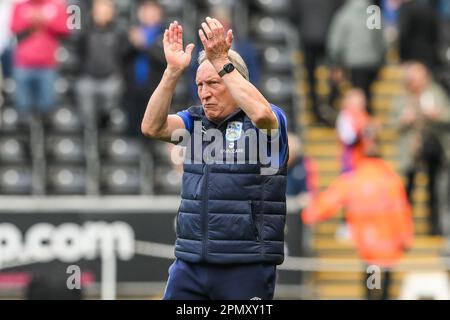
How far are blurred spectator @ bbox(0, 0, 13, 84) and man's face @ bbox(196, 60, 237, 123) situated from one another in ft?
30.1

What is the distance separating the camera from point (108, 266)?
48.4 ft

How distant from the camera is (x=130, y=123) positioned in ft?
53.7

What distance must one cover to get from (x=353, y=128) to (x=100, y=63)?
318cm

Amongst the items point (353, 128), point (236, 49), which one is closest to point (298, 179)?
point (353, 128)

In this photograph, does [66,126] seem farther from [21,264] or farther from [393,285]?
[393,285]

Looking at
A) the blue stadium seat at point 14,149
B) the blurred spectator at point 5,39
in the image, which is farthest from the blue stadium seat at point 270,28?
the blue stadium seat at point 14,149

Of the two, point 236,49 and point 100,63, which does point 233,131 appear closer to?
point 236,49

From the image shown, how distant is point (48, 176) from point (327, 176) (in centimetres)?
362

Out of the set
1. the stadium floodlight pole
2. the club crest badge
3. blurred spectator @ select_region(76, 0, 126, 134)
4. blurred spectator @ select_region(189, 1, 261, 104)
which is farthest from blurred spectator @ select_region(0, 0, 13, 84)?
the club crest badge

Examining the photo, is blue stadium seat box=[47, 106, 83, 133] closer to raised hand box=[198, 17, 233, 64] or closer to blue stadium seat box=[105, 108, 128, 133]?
blue stadium seat box=[105, 108, 128, 133]

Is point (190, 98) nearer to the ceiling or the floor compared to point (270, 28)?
nearer to the floor

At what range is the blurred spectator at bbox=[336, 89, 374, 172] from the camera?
614 inches
